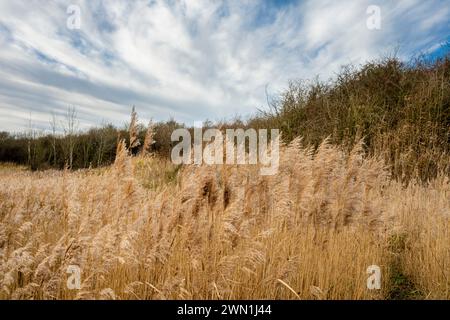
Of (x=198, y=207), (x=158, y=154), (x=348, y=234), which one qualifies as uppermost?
(x=158, y=154)

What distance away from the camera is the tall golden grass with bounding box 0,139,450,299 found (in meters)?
2.51

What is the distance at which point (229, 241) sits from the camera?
282 cm

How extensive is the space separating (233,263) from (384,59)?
1090 cm

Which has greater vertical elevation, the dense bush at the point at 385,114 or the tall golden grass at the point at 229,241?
the dense bush at the point at 385,114

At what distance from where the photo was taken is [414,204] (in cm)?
492

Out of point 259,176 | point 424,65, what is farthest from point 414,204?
point 424,65

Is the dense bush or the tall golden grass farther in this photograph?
the dense bush

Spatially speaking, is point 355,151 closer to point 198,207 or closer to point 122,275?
point 198,207

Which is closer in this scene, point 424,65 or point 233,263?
point 233,263

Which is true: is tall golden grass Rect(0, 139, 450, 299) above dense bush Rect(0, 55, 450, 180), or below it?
below

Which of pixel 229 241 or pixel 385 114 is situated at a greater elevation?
pixel 385 114

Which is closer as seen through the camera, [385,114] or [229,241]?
[229,241]

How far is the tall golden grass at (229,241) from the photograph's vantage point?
8.23ft

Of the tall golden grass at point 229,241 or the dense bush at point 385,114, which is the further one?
the dense bush at point 385,114
